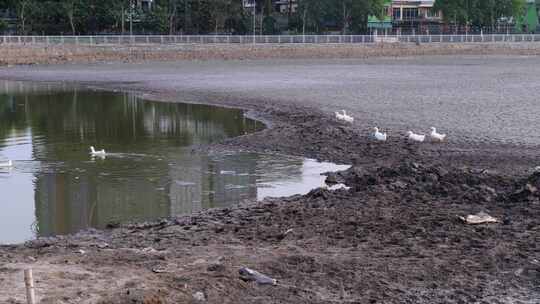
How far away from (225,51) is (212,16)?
20.4m

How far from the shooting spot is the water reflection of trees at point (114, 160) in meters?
13.2

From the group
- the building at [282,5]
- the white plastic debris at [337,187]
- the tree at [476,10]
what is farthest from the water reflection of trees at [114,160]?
the tree at [476,10]

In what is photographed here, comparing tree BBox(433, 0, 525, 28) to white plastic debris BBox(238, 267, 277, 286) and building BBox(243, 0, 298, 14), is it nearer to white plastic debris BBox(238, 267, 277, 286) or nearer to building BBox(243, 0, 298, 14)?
building BBox(243, 0, 298, 14)

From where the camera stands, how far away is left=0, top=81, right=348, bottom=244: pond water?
12998 mm

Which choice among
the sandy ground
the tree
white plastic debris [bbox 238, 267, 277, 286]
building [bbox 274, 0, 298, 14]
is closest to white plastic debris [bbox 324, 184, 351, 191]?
the sandy ground

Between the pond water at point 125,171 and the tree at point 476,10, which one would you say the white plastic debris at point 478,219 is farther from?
the tree at point 476,10

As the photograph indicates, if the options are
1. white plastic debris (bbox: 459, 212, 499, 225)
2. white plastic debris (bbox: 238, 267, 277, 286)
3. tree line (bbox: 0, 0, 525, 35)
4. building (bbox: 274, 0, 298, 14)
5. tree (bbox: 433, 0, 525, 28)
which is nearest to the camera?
white plastic debris (bbox: 238, 267, 277, 286)

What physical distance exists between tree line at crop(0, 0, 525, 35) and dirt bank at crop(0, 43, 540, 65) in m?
15.7

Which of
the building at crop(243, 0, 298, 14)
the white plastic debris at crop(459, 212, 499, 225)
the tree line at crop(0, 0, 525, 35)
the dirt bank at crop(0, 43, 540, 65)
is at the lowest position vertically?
the white plastic debris at crop(459, 212, 499, 225)

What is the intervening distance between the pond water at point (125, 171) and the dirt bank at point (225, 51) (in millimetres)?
42121

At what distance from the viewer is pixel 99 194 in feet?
47.3

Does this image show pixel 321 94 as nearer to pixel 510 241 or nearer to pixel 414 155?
pixel 414 155

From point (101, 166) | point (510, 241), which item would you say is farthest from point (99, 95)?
point (510, 241)

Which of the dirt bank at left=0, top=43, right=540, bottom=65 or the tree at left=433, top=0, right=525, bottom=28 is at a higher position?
the tree at left=433, top=0, right=525, bottom=28
